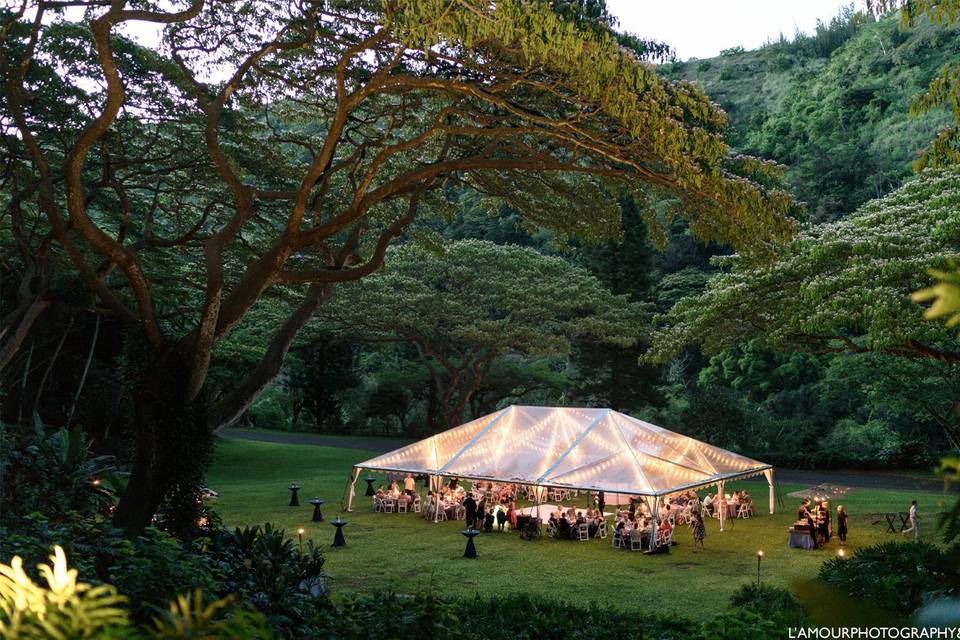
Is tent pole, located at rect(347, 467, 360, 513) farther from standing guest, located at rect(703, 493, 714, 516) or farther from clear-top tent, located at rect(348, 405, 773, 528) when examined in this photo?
standing guest, located at rect(703, 493, 714, 516)

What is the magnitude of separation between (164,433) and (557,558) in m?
9.26

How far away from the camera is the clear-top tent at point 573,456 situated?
19125 millimetres

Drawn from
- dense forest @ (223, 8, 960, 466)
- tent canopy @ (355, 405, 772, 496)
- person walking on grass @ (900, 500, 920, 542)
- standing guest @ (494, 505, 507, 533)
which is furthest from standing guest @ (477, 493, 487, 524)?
dense forest @ (223, 8, 960, 466)

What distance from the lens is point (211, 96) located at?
1459 centimetres

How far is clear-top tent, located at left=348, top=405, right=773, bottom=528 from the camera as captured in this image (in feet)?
62.7

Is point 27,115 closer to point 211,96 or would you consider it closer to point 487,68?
point 211,96

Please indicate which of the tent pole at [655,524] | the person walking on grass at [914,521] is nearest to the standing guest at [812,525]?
the person walking on grass at [914,521]

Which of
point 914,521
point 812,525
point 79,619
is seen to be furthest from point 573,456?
point 79,619

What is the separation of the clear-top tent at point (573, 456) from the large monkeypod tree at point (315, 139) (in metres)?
7.02

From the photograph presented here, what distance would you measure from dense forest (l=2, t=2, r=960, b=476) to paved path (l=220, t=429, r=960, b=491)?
52.0 inches

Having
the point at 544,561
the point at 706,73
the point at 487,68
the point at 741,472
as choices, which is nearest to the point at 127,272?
the point at 487,68

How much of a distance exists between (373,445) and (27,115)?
94.3ft

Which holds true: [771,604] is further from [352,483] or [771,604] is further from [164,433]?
[352,483]

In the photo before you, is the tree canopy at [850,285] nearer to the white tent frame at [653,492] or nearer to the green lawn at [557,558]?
the white tent frame at [653,492]
